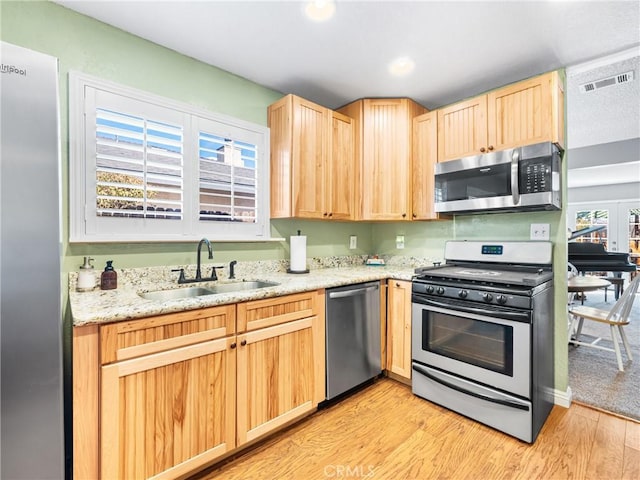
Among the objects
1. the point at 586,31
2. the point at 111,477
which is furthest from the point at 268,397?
the point at 586,31

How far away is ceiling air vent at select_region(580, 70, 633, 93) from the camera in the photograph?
244 centimetres

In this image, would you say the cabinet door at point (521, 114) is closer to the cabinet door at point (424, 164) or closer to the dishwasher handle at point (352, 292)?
the cabinet door at point (424, 164)

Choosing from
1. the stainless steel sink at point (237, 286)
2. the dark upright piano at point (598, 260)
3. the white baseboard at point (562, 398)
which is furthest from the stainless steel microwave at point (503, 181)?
the dark upright piano at point (598, 260)

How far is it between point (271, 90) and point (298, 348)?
2.12 m

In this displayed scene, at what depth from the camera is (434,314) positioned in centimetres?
223

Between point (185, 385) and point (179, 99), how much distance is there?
6.04 ft

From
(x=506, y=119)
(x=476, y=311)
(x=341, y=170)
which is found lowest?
(x=476, y=311)

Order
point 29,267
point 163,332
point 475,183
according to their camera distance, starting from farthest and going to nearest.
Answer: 1. point 475,183
2. point 163,332
3. point 29,267

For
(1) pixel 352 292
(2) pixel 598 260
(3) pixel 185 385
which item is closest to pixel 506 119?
(1) pixel 352 292

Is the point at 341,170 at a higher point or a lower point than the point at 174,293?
higher

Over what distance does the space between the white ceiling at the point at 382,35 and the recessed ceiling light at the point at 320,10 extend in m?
0.03

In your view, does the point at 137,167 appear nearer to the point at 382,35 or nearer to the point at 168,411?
the point at 168,411

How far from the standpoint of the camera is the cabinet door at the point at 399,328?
244 cm

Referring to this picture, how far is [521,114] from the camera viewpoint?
2240 millimetres
